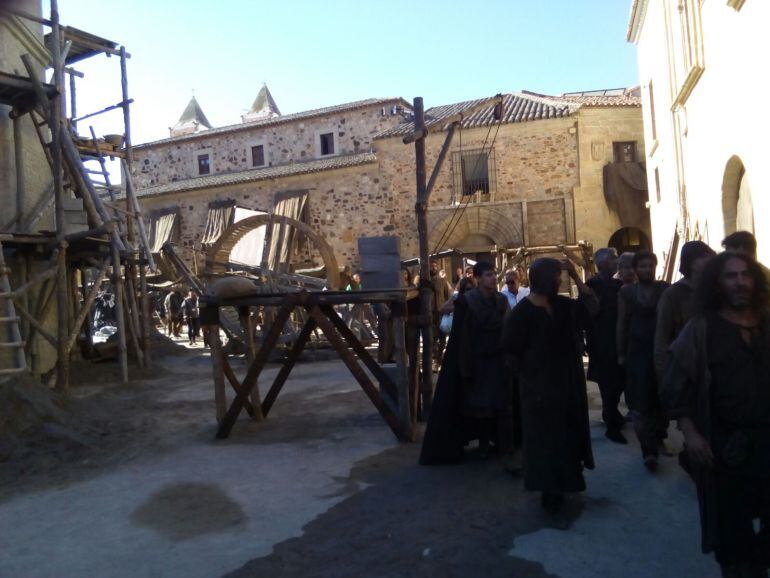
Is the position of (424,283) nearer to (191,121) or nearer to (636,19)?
(636,19)

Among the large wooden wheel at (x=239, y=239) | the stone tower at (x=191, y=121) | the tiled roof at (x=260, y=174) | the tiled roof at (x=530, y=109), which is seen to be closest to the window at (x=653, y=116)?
the tiled roof at (x=530, y=109)

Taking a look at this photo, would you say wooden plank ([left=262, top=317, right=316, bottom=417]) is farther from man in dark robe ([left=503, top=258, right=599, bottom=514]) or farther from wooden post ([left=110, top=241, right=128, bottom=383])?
wooden post ([left=110, top=241, right=128, bottom=383])

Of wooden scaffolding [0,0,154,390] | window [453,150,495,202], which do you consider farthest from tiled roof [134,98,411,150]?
wooden scaffolding [0,0,154,390]

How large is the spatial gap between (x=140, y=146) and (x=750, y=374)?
3065 cm

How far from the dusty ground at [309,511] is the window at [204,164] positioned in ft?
77.6

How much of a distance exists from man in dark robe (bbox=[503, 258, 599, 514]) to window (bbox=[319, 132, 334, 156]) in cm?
2352

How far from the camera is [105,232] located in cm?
919

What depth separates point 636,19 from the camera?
15141 mm

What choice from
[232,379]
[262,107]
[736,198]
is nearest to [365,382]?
[232,379]

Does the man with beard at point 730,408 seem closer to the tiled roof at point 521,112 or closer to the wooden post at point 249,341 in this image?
the wooden post at point 249,341

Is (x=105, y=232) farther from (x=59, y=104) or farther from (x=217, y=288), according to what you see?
(x=217, y=288)

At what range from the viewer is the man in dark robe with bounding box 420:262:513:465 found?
4965 millimetres

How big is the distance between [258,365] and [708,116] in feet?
22.8

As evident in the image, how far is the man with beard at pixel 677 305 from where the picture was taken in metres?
3.76
